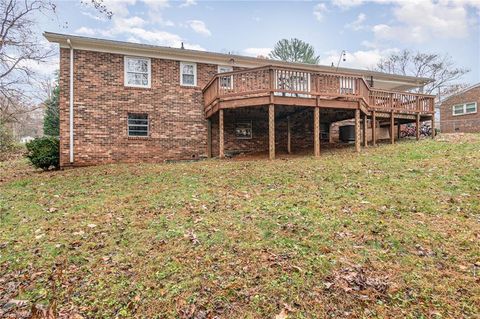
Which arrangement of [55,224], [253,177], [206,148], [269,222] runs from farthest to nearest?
1. [206,148]
2. [253,177]
3. [55,224]
4. [269,222]

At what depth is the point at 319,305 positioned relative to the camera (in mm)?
2941

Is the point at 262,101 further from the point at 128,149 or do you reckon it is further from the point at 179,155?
the point at 128,149

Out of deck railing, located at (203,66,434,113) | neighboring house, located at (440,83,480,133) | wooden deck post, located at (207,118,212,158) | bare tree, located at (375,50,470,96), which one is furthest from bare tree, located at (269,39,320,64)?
deck railing, located at (203,66,434,113)

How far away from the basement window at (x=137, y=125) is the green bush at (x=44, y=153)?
3.13 meters

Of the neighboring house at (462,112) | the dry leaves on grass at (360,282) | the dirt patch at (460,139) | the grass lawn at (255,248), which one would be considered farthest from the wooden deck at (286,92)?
the neighboring house at (462,112)

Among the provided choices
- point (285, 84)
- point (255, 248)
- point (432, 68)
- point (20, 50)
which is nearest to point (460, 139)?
point (285, 84)

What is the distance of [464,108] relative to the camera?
82.2 feet

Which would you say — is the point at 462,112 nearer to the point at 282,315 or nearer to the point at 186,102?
the point at 186,102

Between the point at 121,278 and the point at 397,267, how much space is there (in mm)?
3319

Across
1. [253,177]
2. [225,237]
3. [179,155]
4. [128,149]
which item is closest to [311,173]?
[253,177]

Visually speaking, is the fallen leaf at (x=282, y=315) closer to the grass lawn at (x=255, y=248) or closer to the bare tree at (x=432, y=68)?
the grass lawn at (x=255, y=248)

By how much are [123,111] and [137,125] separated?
32.0 inches

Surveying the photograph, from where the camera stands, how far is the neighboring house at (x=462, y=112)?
2397cm

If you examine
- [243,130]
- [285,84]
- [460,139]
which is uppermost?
Answer: [285,84]
